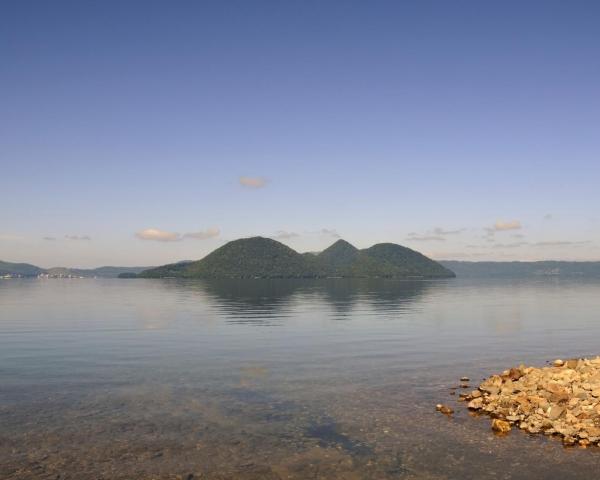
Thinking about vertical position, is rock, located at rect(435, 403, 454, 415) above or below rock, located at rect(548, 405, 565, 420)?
below

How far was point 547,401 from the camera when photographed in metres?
24.7

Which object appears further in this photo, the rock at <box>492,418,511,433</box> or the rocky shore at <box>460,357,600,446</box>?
the rock at <box>492,418,511,433</box>

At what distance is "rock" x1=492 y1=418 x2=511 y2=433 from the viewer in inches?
894

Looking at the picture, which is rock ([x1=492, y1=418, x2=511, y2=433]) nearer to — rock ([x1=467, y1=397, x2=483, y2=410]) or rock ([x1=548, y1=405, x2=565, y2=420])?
rock ([x1=548, y1=405, x2=565, y2=420])

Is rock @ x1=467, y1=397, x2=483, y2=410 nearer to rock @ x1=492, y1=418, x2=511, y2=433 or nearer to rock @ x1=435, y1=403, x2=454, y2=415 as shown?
rock @ x1=435, y1=403, x2=454, y2=415

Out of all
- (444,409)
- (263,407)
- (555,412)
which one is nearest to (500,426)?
(555,412)

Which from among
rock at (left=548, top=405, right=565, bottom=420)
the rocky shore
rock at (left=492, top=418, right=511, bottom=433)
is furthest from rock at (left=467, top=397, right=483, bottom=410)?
rock at (left=548, top=405, right=565, bottom=420)

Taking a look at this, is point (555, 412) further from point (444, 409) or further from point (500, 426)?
point (444, 409)

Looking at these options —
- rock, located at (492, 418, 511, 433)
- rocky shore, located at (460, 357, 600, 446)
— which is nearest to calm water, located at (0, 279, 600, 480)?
rock, located at (492, 418, 511, 433)

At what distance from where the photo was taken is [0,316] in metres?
80.2

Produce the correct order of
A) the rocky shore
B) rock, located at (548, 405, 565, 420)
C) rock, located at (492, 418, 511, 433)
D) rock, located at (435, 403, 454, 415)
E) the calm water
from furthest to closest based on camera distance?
rock, located at (435, 403, 454, 415)
rock, located at (548, 405, 565, 420)
rock, located at (492, 418, 511, 433)
the rocky shore
the calm water

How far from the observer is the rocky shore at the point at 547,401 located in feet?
72.7

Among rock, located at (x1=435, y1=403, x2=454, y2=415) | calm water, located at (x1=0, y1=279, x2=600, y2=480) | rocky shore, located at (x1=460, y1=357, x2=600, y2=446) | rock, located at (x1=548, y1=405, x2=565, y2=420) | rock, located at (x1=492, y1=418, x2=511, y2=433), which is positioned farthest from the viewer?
rock, located at (x1=435, y1=403, x2=454, y2=415)

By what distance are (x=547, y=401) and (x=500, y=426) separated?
3.55 m
